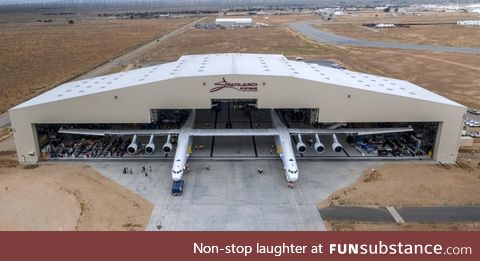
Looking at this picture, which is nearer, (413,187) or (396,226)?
(396,226)

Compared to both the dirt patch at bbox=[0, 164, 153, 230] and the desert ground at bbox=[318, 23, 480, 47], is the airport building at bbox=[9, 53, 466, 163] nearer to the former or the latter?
the dirt patch at bbox=[0, 164, 153, 230]

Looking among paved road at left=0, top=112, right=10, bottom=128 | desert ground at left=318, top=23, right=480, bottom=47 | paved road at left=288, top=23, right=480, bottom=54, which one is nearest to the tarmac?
paved road at left=0, top=112, right=10, bottom=128

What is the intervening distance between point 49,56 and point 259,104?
107211mm

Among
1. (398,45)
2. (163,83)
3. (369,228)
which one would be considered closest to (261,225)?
(369,228)

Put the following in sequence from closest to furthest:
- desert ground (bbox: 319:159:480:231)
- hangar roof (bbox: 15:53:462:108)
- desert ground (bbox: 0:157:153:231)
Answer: desert ground (bbox: 319:159:480:231) < desert ground (bbox: 0:157:153:231) < hangar roof (bbox: 15:53:462:108)

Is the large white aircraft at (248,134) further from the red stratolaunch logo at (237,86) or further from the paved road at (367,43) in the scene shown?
the paved road at (367,43)

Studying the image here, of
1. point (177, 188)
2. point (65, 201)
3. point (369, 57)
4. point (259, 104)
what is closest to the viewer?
point (65, 201)

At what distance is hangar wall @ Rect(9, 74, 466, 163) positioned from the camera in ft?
146

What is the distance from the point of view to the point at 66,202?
3700 centimetres

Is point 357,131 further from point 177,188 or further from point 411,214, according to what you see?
point 177,188

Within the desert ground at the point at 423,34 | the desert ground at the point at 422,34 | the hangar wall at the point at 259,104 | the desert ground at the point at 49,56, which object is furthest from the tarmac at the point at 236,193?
the desert ground at the point at 423,34

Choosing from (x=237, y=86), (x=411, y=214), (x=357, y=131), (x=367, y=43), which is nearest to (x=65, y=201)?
(x=237, y=86)

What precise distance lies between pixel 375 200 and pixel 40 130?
41.2m

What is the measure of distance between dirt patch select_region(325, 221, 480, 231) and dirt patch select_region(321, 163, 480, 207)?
136 inches
